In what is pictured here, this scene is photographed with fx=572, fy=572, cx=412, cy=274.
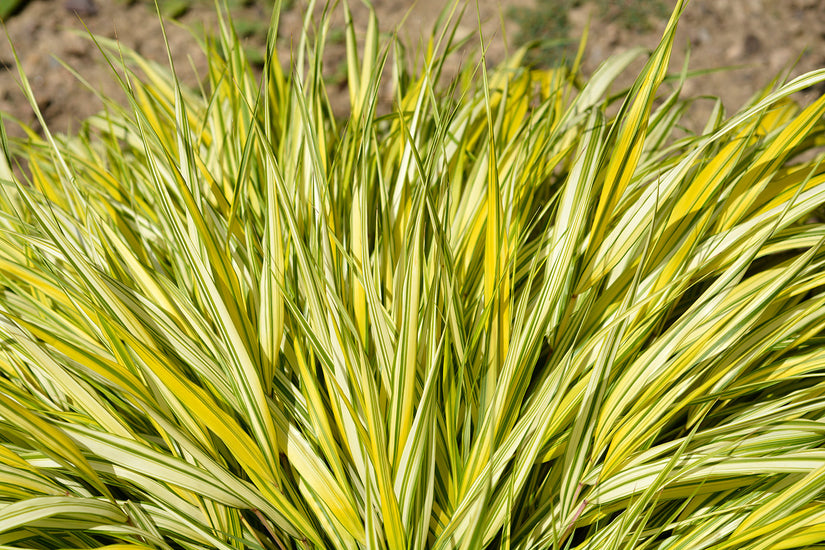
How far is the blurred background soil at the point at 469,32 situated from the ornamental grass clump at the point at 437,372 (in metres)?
1.21

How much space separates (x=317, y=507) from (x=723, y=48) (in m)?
2.07

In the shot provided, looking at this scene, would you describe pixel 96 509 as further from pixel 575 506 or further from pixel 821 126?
pixel 821 126

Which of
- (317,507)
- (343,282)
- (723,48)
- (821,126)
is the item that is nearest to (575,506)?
(317,507)

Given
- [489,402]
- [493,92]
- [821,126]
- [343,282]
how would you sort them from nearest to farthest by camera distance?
[489,402] < [343,282] < [821,126] < [493,92]

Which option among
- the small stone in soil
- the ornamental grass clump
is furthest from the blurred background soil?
the ornamental grass clump

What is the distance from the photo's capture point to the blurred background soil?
192 centimetres

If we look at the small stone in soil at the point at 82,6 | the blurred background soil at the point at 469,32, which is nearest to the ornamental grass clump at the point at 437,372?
the blurred background soil at the point at 469,32

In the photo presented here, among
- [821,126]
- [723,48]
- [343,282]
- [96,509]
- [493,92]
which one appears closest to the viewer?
[96,509]

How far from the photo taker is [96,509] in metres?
0.64

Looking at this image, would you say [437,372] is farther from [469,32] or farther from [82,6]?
[82,6]

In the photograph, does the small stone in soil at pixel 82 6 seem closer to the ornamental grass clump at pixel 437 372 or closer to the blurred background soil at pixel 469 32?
the blurred background soil at pixel 469 32

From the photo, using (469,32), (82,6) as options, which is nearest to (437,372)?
(469,32)

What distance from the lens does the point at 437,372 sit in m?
0.67

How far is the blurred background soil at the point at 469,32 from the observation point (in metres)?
1.92
